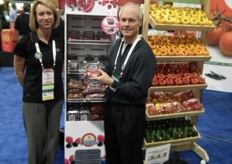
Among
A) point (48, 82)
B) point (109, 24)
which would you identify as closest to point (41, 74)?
point (48, 82)

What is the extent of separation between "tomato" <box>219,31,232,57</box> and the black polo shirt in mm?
4192

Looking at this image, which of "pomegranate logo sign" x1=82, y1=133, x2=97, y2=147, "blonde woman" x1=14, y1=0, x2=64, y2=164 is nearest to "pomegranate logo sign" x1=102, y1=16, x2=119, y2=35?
"blonde woman" x1=14, y1=0, x2=64, y2=164

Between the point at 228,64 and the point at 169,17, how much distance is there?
11.3ft

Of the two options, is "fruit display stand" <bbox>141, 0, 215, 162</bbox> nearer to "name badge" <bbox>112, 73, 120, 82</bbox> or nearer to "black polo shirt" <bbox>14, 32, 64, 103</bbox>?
"name badge" <bbox>112, 73, 120, 82</bbox>

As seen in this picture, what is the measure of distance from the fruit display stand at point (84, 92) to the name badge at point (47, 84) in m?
0.46

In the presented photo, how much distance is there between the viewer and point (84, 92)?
3246mm

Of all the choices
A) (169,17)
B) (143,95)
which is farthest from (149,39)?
(143,95)

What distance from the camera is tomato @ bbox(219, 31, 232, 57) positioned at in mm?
5773

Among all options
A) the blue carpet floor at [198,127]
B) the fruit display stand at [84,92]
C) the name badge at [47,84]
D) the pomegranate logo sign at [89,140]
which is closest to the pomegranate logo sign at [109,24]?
the fruit display stand at [84,92]

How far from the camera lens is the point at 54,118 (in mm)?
2791

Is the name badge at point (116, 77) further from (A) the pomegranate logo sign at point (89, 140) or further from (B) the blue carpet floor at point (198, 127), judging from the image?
(B) the blue carpet floor at point (198, 127)

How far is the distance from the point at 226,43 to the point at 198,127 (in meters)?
2.12

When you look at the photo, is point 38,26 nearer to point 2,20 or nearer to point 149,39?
point 149,39

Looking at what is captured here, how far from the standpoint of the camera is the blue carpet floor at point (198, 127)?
12.0ft
